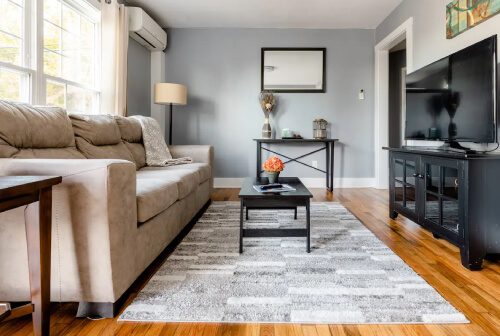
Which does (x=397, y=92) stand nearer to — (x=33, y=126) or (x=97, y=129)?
(x=97, y=129)

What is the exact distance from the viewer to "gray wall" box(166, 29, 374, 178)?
188 inches

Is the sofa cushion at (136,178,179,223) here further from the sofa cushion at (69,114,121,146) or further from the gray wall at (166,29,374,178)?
the gray wall at (166,29,374,178)

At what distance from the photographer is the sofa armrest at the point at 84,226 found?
1.23 meters

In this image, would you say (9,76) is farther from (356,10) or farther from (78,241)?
(356,10)

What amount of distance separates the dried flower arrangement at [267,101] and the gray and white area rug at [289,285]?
103 inches

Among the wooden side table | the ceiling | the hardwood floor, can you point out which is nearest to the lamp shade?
the ceiling

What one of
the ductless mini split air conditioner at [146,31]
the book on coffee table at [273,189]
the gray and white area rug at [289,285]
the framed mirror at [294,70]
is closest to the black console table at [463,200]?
the gray and white area rug at [289,285]

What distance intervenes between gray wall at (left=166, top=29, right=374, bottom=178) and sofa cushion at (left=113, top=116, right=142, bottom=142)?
1.59m

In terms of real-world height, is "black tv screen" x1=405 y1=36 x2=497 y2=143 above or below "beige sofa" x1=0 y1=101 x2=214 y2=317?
above


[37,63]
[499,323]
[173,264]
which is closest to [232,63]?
[37,63]

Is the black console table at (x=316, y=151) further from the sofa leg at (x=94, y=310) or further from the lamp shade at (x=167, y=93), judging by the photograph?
the sofa leg at (x=94, y=310)

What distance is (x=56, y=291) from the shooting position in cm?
128

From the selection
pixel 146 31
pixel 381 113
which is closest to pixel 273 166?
pixel 146 31

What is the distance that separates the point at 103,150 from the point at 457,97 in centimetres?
266
